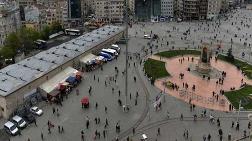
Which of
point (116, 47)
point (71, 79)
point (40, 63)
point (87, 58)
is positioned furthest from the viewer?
point (116, 47)

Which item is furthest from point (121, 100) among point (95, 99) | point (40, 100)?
point (40, 100)

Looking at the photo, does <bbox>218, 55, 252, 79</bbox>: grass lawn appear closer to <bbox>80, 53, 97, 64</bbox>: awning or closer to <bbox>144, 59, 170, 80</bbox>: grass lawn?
<bbox>144, 59, 170, 80</bbox>: grass lawn

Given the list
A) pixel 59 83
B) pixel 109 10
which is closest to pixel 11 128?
pixel 59 83

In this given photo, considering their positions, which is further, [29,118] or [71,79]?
[71,79]

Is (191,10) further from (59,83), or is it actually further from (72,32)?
(59,83)

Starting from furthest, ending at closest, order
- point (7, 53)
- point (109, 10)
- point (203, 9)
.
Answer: point (203, 9)
point (109, 10)
point (7, 53)
